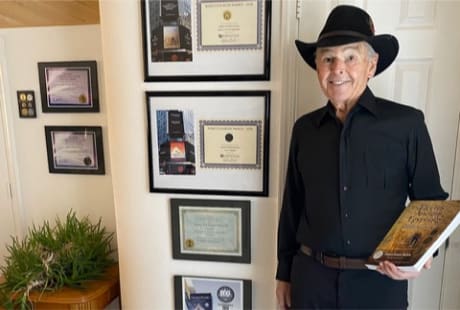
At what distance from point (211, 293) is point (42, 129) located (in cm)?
126

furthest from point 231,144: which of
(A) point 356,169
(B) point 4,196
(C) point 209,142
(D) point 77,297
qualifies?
(B) point 4,196

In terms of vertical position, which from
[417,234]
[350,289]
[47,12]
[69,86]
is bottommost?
[350,289]

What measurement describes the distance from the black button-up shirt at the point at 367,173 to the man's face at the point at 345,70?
5 centimetres

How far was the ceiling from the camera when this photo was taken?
1649 millimetres

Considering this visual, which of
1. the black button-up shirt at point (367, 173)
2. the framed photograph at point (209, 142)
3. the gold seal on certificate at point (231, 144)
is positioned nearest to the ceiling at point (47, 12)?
the framed photograph at point (209, 142)

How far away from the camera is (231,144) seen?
Result: 1.40 m

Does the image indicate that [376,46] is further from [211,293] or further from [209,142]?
[211,293]

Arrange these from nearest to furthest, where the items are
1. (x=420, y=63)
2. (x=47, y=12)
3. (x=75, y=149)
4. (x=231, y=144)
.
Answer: (x=420, y=63) < (x=231, y=144) < (x=47, y=12) < (x=75, y=149)

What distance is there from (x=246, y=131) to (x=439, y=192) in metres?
0.70

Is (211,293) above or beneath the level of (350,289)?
beneath

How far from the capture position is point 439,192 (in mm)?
1027

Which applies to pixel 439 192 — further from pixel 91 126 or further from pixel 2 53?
pixel 2 53

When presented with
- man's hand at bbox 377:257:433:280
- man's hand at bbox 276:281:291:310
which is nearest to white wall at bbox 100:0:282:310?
man's hand at bbox 276:281:291:310

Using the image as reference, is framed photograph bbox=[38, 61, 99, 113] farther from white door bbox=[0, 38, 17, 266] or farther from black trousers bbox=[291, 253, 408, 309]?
black trousers bbox=[291, 253, 408, 309]
